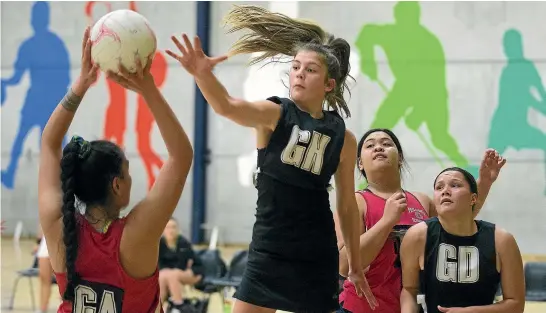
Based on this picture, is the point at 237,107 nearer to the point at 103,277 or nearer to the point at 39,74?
the point at 103,277

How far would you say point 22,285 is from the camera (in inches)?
406

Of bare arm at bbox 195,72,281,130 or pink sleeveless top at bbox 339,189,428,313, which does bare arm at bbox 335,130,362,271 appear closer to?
pink sleeveless top at bbox 339,189,428,313

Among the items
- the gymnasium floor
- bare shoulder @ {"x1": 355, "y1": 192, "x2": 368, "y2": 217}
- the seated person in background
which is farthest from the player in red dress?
the gymnasium floor

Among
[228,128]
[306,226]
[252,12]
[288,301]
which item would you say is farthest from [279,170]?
[228,128]

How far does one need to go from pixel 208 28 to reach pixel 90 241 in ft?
34.7

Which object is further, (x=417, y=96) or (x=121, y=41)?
(x=417, y=96)

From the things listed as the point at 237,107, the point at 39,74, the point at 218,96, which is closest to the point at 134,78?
the point at 218,96

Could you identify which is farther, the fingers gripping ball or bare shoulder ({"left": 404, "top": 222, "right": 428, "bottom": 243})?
bare shoulder ({"left": 404, "top": 222, "right": 428, "bottom": 243})

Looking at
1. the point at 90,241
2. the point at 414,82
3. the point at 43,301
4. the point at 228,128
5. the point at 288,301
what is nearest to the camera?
the point at 90,241

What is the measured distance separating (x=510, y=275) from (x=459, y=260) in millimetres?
242

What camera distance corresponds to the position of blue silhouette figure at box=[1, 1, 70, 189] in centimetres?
1341

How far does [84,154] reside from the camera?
2631 millimetres

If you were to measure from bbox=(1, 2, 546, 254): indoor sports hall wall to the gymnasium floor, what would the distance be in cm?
100

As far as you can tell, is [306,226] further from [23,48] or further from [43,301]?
[23,48]
